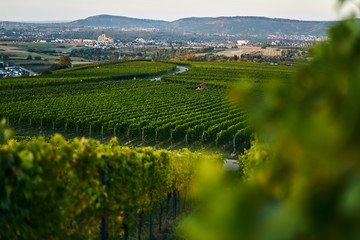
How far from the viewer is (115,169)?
5.79 metres

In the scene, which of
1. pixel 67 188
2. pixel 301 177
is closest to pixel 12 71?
pixel 67 188

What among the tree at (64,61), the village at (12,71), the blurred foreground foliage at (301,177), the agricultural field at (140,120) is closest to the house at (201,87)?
the agricultural field at (140,120)

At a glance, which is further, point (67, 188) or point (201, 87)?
point (201, 87)

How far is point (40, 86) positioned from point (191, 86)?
89.7ft

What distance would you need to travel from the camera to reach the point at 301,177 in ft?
3.76

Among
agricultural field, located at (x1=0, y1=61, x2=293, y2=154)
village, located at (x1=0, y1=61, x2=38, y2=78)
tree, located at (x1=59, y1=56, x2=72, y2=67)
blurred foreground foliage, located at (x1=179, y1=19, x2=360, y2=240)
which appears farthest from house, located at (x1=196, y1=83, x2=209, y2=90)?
tree, located at (x1=59, y1=56, x2=72, y2=67)

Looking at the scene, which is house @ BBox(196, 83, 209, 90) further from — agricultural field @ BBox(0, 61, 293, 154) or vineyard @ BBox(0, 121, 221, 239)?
vineyard @ BBox(0, 121, 221, 239)

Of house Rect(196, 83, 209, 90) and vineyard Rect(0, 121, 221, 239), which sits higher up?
vineyard Rect(0, 121, 221, 239)

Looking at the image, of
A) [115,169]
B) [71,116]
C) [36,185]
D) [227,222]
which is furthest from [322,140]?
[71,116]

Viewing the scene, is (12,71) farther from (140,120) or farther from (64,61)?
(140,120)

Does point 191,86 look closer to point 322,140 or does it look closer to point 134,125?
point 134,125

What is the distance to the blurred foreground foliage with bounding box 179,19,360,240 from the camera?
3.31ft

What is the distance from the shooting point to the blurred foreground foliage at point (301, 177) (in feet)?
3.31

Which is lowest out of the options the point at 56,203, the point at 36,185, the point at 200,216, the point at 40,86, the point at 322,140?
the point at 40,86
